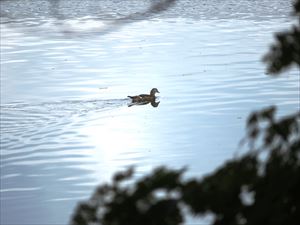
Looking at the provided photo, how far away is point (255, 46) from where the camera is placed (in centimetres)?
1528

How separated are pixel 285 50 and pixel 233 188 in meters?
0.44

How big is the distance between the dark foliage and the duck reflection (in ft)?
29.6

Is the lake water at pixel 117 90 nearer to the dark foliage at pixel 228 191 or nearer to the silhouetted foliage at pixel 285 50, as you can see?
the dark foliage at pixel 228 191

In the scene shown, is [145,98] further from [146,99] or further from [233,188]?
[233,188]

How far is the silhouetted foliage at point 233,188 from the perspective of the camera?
8.46 ft

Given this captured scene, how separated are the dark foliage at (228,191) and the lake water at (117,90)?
5.16m

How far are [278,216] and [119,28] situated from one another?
15881 mm

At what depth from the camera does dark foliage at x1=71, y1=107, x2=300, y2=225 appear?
2572 mm

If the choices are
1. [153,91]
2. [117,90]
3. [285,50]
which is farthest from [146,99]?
[285,50]

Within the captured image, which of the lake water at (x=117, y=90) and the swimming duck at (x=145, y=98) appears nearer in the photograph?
the lake water at (x=117, y=90)

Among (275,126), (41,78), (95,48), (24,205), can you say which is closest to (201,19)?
(95,48)

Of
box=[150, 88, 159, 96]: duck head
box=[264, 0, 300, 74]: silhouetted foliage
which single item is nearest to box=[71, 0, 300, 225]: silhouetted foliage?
box=[264, 0, 300, 74]: silhouetted foliage

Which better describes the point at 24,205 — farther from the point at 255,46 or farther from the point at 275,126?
the point at 255,46

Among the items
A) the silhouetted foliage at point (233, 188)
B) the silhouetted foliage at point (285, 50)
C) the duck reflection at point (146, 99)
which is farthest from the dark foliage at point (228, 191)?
the duck reflection at point (146, 99)
